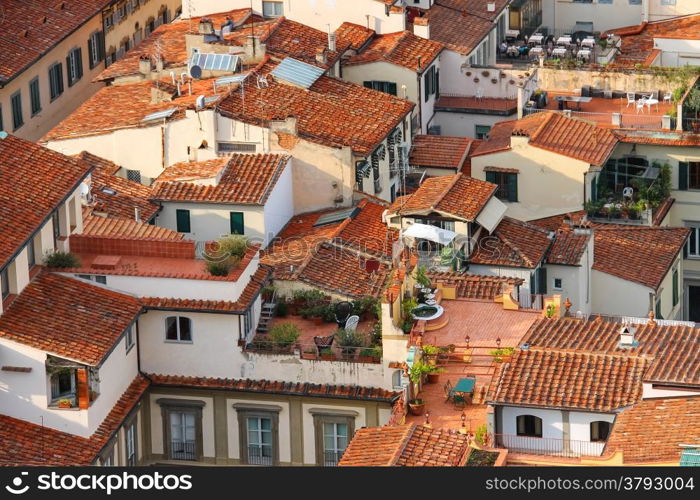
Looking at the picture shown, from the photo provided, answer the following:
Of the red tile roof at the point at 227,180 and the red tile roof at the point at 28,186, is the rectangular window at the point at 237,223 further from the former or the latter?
the red tile roof at the point at 28,186

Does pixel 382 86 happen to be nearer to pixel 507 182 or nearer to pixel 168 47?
pixel 507 182

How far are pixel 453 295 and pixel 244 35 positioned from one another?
21401mm

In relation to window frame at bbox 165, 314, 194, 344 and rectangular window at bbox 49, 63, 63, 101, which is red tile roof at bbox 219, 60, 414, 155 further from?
rectangular window at bbox 49, 63, 63, 101

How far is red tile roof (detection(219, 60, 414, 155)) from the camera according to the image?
3342 inches

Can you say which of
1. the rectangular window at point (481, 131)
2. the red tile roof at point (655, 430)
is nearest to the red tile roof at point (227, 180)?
the rectangular window at point (481, 131)

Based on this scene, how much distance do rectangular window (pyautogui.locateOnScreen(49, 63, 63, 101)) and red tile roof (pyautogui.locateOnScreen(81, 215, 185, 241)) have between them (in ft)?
79.3

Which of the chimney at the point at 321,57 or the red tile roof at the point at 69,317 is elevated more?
the chimney at the point at 321,57

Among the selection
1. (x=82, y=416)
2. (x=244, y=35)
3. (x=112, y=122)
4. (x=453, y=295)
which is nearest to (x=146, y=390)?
(x=82, y=416)

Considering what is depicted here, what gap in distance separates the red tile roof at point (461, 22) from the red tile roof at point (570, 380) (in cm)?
3356

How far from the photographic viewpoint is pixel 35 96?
99938mm

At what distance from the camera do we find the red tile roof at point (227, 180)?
81375 mm

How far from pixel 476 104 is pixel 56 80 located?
18.3m

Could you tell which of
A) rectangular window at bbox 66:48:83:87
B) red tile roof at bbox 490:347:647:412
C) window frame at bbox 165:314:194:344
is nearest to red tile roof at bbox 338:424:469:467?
red tile roof at bbox 490:347:647:412

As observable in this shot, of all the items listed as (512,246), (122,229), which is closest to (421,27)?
(512,246)
